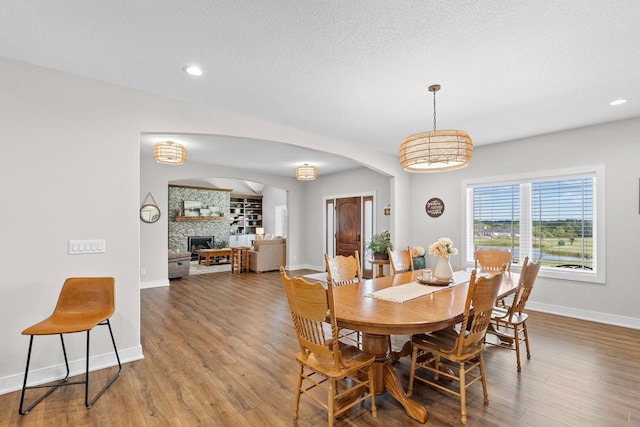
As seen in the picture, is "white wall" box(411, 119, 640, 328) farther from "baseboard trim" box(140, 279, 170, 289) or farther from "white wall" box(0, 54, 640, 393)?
"baseboard trim" box(140, 279, 170, 289)

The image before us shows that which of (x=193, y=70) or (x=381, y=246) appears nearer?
(x=193, y=70)

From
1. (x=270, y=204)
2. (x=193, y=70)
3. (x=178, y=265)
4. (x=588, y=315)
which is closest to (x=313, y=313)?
(x=193, y=70)

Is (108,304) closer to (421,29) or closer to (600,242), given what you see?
(421,29)

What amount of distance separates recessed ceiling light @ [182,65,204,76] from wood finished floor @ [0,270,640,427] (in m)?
2.62

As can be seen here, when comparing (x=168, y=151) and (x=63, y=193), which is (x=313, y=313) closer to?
(x=63, y=193)

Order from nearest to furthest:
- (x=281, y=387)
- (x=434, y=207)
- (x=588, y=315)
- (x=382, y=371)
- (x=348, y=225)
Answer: (x=382, y=371), (x=281, y=387), (x=588, y=315), (x=434, y=207), (x=348, y=225)

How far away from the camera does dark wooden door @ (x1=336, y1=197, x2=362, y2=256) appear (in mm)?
7453

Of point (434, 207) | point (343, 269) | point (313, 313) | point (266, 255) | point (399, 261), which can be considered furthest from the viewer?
point (266, 255)

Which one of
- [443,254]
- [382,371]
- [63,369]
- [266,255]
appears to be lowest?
[63,369]

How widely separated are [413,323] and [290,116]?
2.78 metres

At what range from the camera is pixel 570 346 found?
320cm

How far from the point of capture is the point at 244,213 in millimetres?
13141

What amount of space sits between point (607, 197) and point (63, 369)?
6255 millimetres

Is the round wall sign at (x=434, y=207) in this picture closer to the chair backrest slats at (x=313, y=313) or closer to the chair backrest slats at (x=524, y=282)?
the chair backrest slats at (x=524, y=282)
